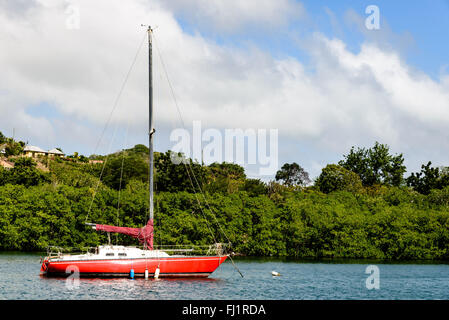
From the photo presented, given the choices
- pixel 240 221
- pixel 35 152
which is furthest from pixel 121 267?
pixel 35 152

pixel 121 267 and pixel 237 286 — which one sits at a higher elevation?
pixel 121 267

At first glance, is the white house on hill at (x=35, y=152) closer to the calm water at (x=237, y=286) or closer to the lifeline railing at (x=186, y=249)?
the lifeline railing at (x=186, y=249)

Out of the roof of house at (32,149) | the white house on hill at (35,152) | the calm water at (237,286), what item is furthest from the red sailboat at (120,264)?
the roof of house at (32,149)

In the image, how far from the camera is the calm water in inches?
1300

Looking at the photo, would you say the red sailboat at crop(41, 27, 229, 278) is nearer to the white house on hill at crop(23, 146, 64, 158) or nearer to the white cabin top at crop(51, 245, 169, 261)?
the white cabin top at crop(51, 245, 169, 261)

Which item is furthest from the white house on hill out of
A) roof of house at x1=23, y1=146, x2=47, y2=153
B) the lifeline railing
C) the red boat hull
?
the red boat hull

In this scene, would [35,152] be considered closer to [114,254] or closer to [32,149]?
[32,149]

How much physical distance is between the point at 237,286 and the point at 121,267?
850 cm

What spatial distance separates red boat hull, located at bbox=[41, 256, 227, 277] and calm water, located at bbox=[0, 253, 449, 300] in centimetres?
84

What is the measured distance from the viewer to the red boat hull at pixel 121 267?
1539 inches

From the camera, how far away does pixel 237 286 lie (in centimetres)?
3906

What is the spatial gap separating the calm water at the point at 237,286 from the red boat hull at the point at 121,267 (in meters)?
0.84
